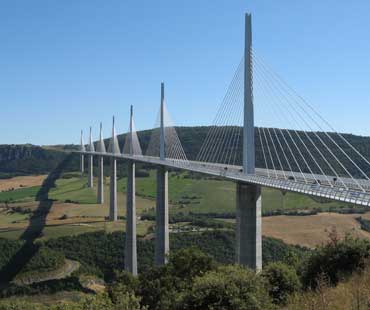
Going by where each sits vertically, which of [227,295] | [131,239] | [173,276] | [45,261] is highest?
[227,295]

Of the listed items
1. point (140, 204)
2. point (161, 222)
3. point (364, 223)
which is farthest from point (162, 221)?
point (140, 204)

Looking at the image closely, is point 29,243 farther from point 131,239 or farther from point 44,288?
point 131,239

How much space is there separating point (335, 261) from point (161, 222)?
1033 inches

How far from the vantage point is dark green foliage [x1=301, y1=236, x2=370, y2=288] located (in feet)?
57.4

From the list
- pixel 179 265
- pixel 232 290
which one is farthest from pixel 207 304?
pixel 179 265

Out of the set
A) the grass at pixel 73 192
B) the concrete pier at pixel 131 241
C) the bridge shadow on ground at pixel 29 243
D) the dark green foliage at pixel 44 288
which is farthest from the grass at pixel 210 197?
the dark green foliage at pixel 44 288

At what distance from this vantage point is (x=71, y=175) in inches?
4619

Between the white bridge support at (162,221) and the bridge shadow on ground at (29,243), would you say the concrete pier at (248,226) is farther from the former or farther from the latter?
the bridge shadow on ground at (29,243)

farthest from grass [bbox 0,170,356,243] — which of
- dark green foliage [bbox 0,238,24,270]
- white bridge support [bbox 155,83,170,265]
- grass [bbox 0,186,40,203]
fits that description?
white bridge support [bbox 155,83,170,265]

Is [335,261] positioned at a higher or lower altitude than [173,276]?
higher

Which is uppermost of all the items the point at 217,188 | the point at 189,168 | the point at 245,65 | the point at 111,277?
the point at 245,65

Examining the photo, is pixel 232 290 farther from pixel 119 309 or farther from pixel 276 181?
pixel 276 181

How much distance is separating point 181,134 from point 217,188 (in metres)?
28.4

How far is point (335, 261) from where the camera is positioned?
59.6 feet
